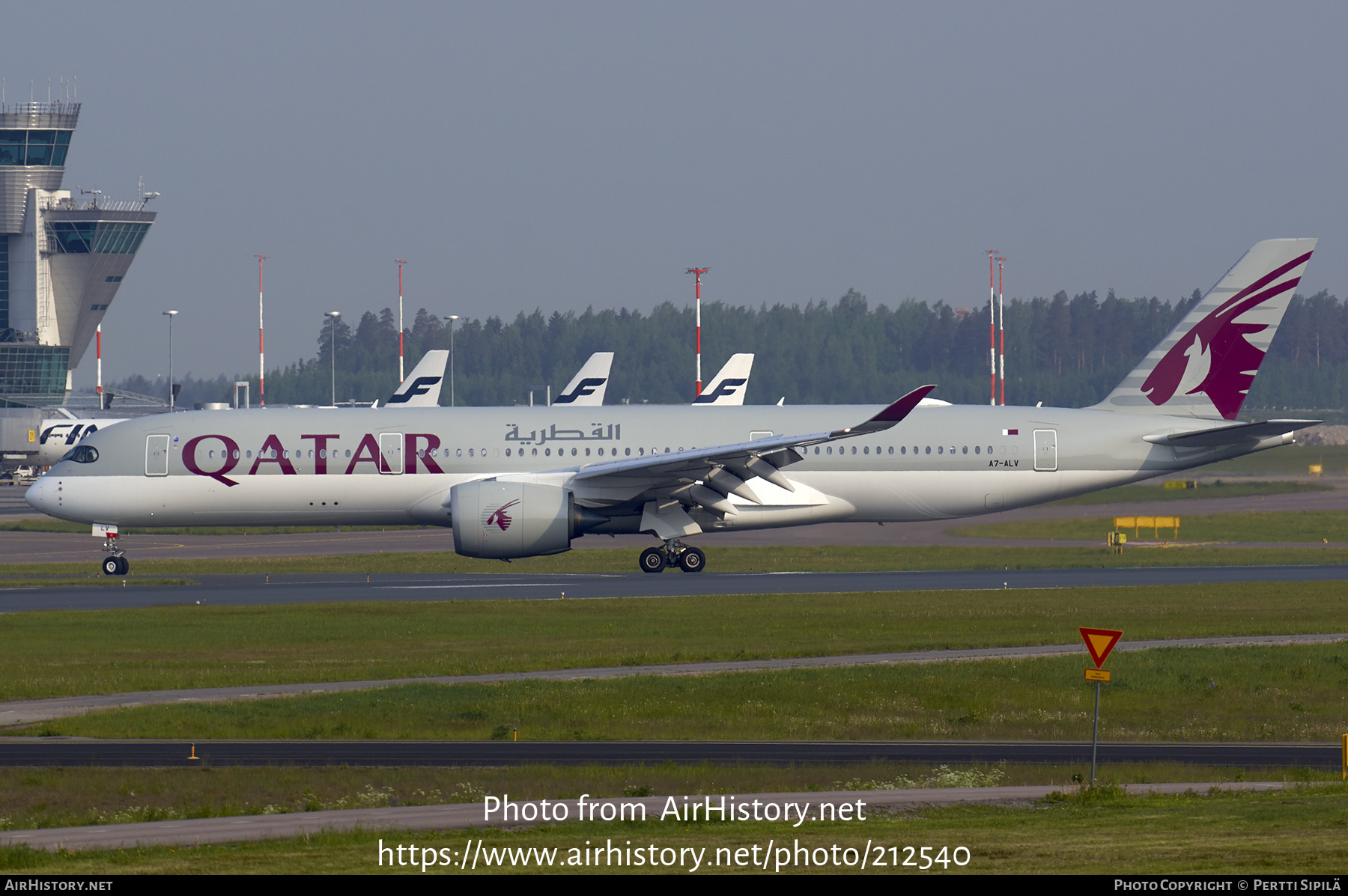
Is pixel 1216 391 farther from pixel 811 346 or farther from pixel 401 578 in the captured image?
pixel 811 346

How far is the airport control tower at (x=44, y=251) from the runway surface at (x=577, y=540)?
206 feet

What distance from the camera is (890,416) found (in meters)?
37.9

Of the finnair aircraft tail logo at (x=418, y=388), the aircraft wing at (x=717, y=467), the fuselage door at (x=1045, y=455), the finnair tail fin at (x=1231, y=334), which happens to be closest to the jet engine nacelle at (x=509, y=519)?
the aircraft wing at (x=717, y=467)

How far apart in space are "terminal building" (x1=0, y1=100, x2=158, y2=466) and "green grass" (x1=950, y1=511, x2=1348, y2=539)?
271 ft

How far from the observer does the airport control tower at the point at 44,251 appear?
11650 centimetres

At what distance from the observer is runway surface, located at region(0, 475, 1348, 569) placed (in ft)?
170

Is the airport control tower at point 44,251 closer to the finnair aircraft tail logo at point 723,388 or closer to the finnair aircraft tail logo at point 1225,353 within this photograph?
the finnair aircraft tail logo at point 723,388

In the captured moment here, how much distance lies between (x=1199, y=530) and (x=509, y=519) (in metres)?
30.3

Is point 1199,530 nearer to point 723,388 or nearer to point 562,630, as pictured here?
point 723,388

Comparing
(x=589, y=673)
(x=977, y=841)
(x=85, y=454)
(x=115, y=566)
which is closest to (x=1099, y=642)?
(x=977, y=841)

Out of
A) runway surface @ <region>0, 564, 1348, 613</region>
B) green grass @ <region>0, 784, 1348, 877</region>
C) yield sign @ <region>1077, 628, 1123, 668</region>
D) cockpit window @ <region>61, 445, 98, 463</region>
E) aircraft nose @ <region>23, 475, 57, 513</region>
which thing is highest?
cockpit window @ <region>61, 445, 98, 463</region>

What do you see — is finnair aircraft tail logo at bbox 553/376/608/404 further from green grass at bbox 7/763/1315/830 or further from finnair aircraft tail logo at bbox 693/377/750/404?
green grass at bbox 7/763/1315/830

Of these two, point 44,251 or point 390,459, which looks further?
point 44,251

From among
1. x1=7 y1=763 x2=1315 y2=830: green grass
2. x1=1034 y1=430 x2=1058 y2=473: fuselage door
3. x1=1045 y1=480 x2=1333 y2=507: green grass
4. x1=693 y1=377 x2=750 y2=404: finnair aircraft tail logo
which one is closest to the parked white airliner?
x1=1034 y1=430 x2=1058 y2=473: fuselage door
